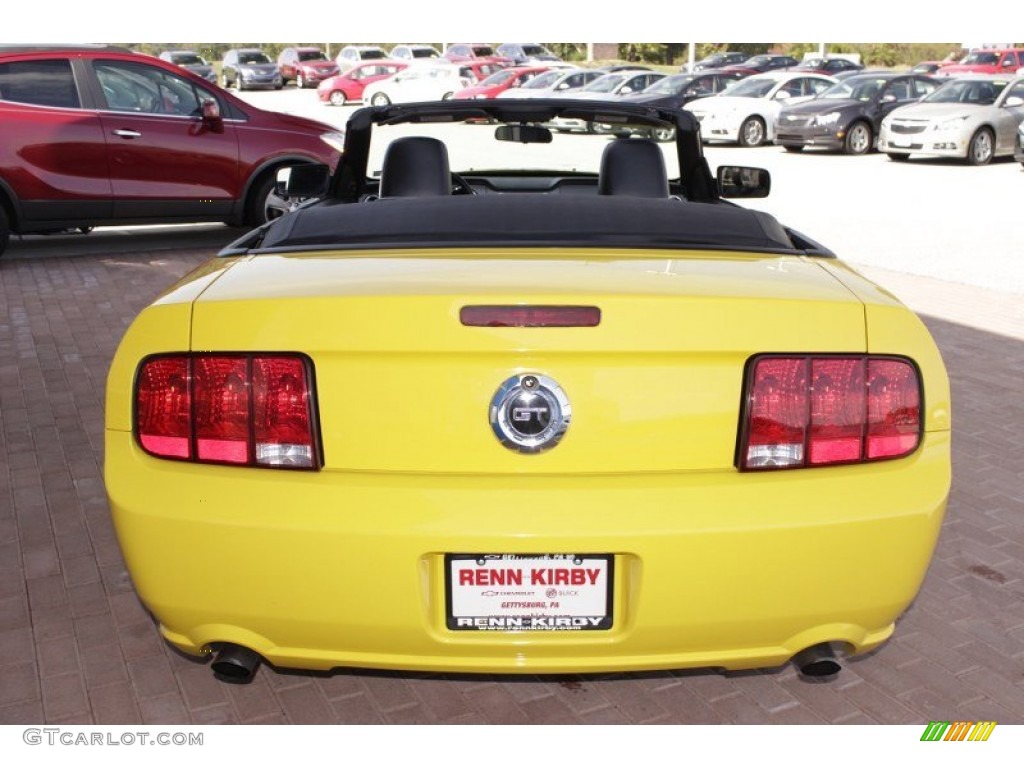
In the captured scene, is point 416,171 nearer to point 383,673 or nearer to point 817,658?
point 383,673

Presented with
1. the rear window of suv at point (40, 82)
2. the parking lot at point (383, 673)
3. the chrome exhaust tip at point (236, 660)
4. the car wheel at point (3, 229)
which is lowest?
the car wheel at point (3, 229)

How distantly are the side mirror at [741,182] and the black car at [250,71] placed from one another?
4676 centimetres

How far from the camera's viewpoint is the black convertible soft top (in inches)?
126

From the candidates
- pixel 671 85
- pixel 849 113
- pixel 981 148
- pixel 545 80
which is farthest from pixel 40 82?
pixel 545 80

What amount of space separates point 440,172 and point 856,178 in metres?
15.1

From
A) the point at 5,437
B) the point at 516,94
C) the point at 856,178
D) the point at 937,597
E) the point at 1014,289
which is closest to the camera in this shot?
the point at 937,597

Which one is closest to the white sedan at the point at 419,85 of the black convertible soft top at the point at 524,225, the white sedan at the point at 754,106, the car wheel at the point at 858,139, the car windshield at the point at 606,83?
the car windshield at the point at 606,83

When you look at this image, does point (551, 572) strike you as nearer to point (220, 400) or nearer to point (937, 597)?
point (220, 400)

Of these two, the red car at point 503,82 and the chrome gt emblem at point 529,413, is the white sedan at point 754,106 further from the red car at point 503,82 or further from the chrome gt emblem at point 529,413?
the chrome gt emblem at point 529,413

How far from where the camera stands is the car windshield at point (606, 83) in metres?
30.2

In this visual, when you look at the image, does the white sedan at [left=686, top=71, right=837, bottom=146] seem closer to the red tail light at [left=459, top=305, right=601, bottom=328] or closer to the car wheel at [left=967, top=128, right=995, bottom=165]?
the car wheel at [left=967, top=128, right=995, bottom=165]

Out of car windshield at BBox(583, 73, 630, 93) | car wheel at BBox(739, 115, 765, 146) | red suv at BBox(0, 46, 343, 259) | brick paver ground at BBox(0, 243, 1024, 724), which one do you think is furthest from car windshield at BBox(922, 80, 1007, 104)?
brick paver ground at BBox(0, 243, 1024, 724)

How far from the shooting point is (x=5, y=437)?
5.62 meters

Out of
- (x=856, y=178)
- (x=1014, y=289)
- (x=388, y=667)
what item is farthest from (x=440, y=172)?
(x=856, y=178)
